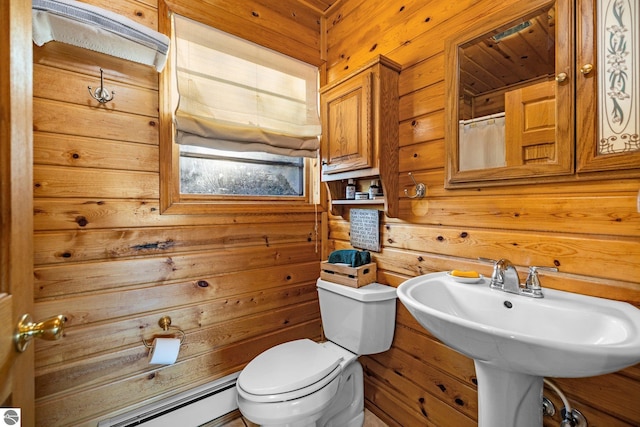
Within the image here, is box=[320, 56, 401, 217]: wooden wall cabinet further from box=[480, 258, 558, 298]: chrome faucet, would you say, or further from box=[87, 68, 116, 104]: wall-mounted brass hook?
box=[87, 68, 116, 104]: wall-mounted brass hook

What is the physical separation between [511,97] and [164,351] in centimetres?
179

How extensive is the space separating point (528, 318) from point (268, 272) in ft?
4.17

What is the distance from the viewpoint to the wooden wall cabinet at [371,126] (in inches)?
54.9

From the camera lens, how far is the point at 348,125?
155 centimetres

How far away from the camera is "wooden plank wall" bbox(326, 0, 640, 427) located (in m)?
0.87

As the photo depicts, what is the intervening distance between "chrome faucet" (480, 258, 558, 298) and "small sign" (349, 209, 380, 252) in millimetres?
632

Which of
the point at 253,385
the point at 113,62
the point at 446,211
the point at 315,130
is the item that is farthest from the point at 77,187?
the point at 446,211

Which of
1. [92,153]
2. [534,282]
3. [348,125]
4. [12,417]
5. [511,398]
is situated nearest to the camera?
[12,417]


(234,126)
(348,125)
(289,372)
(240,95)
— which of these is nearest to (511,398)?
(289,372)

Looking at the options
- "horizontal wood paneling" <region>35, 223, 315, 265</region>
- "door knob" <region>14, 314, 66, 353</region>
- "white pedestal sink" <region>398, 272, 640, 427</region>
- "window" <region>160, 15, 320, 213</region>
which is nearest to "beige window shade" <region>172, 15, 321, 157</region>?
"window" <region>160, 15, 320, 213</region>

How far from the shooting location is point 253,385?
1.17 m

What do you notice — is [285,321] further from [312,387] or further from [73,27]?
[73,27]

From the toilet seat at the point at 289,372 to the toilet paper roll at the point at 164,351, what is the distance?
1.08 feet

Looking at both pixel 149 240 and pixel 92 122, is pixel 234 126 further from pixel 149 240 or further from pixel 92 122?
pixel 149 240
